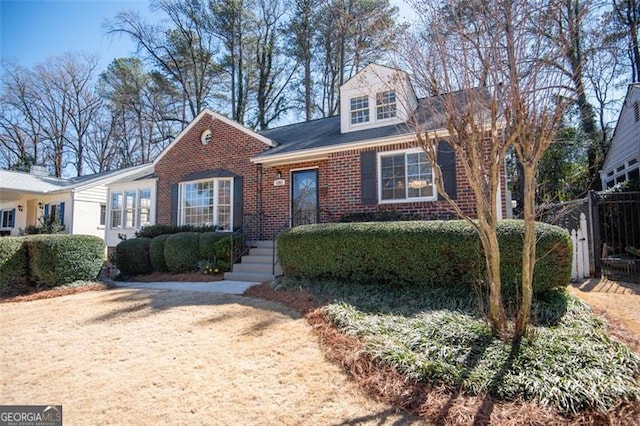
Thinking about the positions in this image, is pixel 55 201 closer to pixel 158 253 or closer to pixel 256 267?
pixel 158 253

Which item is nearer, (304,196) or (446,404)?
(446,404)

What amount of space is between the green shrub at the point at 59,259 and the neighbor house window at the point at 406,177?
7830 mm

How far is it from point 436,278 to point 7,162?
37502 mm

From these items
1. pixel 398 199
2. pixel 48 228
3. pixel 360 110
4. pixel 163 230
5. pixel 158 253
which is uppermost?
pixel 360 110

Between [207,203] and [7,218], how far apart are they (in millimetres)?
18348

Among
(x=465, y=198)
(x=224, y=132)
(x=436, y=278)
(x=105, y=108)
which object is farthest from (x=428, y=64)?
(x=105, y=108)

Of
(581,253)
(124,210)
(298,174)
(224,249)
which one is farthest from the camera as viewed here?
(124,210)

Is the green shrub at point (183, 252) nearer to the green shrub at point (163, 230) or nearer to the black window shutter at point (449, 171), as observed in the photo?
the green shrub at point (163, 230)

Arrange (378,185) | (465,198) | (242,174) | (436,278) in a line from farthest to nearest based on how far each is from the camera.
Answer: (242,174), (378,185), (465,198), (436,278)

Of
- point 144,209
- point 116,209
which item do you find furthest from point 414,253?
point 116,209

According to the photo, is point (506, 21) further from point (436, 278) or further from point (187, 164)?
point (187, 164)

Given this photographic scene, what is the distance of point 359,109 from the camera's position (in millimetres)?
10773

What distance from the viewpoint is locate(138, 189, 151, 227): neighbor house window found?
46.5 feet

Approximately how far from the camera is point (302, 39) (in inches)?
878
